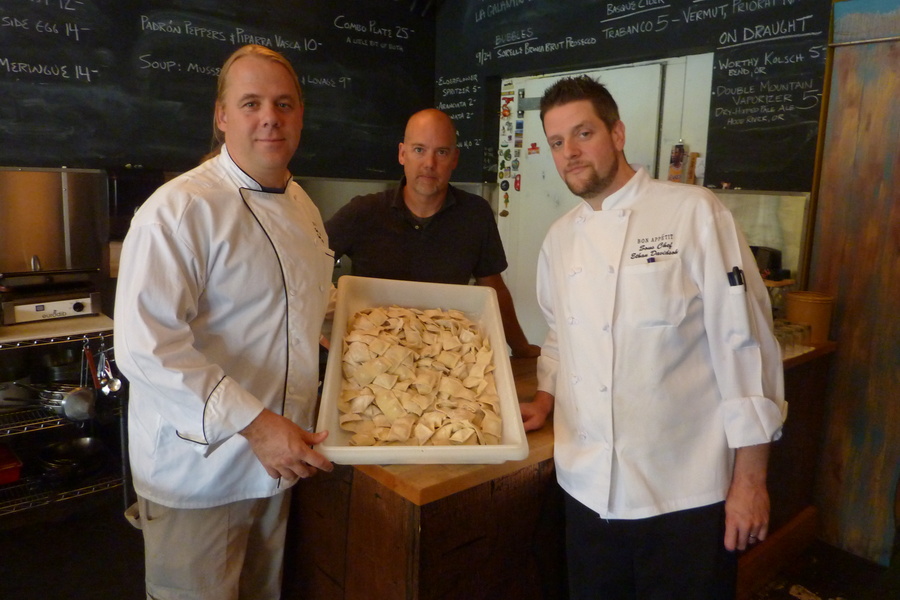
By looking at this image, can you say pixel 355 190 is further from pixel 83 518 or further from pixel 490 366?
pixel 490 366

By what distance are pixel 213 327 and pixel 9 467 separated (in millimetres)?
1894

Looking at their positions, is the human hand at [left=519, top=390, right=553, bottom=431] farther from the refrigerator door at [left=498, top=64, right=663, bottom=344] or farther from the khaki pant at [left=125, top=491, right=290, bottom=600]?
the refrigerator door at [left=498, top=64, right=663, bottom=344]

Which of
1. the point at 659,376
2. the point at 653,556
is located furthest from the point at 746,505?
the point at 659,376

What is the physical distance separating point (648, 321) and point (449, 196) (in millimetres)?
1169

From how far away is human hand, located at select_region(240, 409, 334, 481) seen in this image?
3.89 feet

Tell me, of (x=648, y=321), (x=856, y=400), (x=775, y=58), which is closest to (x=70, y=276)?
(x=648, y=321)

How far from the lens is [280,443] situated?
3.91 ft

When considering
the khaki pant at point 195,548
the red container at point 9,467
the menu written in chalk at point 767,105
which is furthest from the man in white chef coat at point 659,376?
the red container at point 9,467

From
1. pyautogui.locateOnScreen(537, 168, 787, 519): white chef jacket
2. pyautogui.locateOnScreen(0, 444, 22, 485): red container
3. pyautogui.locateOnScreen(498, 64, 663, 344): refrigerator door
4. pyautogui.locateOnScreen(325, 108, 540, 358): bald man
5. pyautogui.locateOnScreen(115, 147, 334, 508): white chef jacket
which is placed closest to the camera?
pyautogui.locateOnScreen(115, 147, 334, 508): white chef jacket

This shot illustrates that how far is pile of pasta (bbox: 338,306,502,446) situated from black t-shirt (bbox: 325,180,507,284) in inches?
23.9

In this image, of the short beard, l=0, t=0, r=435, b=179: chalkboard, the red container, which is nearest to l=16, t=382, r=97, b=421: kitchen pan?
the red container

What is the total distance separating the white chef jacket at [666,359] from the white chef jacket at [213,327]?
24.8 inches

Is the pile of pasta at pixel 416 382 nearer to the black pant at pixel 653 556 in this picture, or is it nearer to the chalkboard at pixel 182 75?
the black pant at pixel 653 556

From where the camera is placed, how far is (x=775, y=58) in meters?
2.73
